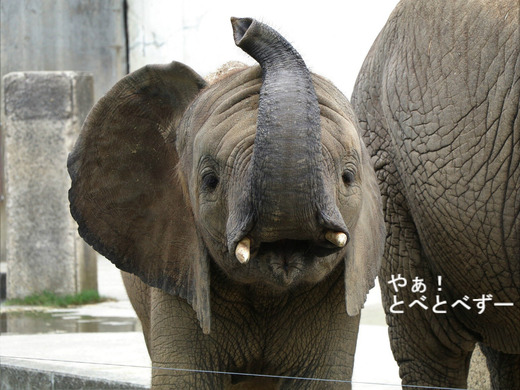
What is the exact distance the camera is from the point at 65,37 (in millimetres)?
10500

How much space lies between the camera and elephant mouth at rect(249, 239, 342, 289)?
2.11 meters

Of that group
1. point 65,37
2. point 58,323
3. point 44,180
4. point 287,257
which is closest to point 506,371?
point 287,257

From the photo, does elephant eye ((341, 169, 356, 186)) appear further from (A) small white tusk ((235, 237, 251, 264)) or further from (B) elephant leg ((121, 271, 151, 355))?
(B) elephant leg ((121, 271, 151, 355))

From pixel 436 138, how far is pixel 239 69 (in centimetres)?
79

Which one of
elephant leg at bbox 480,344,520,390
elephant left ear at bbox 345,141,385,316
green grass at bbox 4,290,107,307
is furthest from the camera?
green grass at bbox 4,290,107,307

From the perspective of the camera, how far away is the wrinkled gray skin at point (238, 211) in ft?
6.53

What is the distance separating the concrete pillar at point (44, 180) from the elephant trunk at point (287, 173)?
5.14m

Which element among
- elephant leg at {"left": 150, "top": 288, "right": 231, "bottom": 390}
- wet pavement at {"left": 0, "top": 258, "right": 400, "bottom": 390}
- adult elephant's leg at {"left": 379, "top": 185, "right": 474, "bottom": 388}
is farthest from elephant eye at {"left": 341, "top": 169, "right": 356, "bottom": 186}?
adult elephant's leg at {"left": 379, "top": 185, "right": 474, "bottom": 388}

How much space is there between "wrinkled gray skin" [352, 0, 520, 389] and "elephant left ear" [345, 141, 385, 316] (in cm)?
51

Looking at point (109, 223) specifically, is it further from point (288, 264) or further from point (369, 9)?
point (369, 9)

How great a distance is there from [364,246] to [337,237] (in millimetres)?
380

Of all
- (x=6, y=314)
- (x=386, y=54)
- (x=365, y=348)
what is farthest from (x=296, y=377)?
(x=6, y=314)

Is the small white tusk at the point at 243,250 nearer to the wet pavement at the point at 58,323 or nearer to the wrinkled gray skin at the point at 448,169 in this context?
the wrinkled gray skin at the point at 448,169

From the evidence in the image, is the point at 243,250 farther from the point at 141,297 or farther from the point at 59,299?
the point at 59,299
